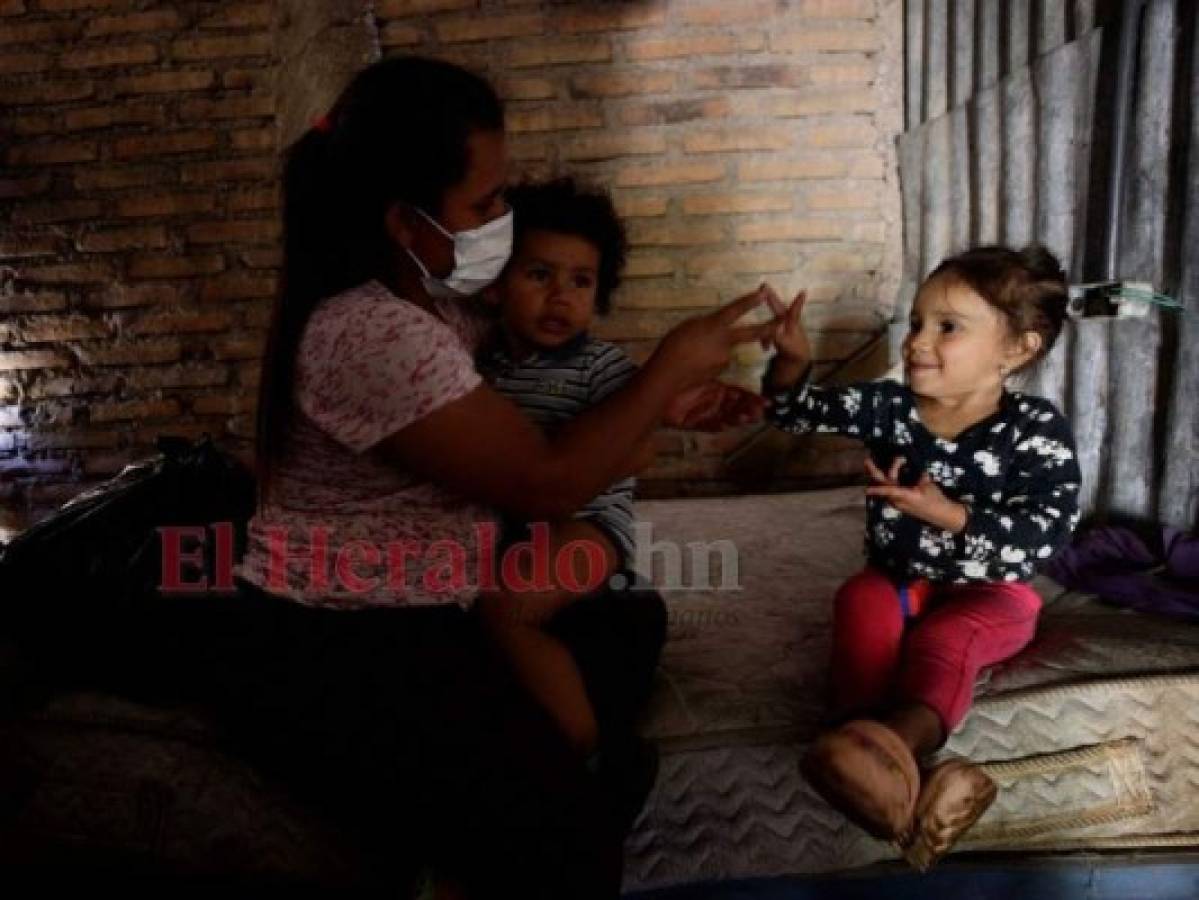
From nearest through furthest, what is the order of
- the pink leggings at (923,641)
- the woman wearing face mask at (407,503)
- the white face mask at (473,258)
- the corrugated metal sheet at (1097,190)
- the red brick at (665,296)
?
the woman wearing face mask at (407,503) → the white face mask at (473,258) → the pink leggings at (923,641) → the corrugated metal sheet at (1097,190) → the red brick at (665,296)

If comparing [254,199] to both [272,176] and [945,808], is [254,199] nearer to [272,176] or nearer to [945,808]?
[272,176]

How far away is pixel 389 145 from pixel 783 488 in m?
2.73

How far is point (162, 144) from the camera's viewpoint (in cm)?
369

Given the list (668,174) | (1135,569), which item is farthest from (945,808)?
(668,174)

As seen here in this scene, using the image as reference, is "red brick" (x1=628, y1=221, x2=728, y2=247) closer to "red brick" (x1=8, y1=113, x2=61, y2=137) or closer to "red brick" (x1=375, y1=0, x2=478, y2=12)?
"red brick" (x1=375, y1=0, x2=478, y2=12)

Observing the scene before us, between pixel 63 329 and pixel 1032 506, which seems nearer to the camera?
pixel 1032 506

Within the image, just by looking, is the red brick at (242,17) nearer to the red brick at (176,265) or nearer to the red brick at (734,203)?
the red brick at (176,265)

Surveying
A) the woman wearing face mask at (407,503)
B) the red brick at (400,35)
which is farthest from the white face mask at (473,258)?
the red brick at (400,35)

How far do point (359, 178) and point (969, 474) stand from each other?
1.29m

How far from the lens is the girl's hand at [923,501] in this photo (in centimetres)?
152

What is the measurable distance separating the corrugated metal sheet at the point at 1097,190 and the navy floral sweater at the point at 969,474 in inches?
23.4

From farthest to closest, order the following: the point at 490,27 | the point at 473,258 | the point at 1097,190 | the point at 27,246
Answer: the point at 27,246, the point at 490,27, the point at 1097,190, the point at 473,258

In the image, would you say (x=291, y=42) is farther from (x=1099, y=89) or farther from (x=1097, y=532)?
(x=1097, y=532)

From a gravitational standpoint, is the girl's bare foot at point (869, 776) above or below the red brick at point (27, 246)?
below
